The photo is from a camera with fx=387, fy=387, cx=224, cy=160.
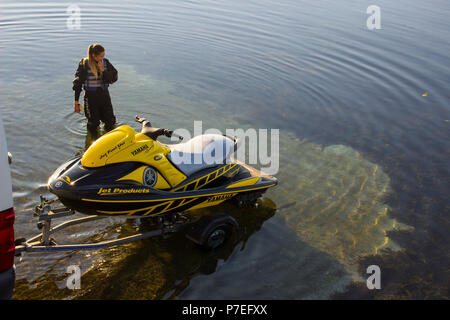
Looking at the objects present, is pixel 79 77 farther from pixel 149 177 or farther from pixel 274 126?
pixel 274 126

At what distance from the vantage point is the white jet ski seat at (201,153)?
505 centimetres

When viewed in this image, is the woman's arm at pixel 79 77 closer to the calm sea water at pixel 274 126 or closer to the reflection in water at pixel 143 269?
the calm sea water at pixel 274 126

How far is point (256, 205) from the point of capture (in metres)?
6.25

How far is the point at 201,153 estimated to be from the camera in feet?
17.4

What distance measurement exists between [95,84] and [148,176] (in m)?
3.54

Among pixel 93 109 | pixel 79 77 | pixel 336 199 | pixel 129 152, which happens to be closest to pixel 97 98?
pixel 93 109

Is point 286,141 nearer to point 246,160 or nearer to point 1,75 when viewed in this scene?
point 246,160

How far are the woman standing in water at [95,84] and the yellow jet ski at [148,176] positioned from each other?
8.78 ft

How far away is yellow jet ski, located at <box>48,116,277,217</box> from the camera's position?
422 centimetres

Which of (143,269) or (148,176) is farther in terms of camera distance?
(143,269)

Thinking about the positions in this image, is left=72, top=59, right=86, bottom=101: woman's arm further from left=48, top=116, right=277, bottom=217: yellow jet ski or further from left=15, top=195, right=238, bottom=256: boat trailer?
left=15, top=195, right=238, bottom=256: boat trailer

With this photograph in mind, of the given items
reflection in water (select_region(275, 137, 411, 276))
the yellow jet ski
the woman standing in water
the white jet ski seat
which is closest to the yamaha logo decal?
the yellow jet ski

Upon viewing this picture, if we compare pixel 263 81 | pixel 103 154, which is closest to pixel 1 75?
pixel 263 81

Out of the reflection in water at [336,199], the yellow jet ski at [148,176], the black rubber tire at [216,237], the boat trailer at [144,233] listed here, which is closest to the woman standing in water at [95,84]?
the yellow jet ski at [148,176]
